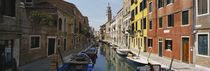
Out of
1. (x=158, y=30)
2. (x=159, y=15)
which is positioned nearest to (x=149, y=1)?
(x=159, y=15)

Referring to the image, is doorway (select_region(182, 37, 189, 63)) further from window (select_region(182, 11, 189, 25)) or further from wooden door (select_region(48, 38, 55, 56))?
wooden door (select_region(48, 38, 55, 56))

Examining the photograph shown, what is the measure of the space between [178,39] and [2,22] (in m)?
15.3

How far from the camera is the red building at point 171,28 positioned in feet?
40.1

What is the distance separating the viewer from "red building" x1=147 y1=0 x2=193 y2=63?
1223 cm

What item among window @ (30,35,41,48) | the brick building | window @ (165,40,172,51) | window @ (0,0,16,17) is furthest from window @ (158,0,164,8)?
window @ (0,0,16,17)

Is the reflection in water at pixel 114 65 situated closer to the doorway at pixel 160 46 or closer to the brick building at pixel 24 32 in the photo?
the doorway at pixel 160 46

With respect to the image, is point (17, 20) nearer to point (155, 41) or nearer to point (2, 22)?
point (2, 22)

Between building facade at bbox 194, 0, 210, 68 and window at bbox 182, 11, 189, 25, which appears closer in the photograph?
building facade at bbox 194, 0, 210, 68

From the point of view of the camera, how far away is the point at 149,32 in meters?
19.8

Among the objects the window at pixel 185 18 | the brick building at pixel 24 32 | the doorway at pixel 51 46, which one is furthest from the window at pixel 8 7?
the window at pixel 185 18

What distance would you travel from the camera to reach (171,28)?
14.6 m

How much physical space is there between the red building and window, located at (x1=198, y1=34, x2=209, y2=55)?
33.9 inches

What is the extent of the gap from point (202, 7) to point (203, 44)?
3.06 meters

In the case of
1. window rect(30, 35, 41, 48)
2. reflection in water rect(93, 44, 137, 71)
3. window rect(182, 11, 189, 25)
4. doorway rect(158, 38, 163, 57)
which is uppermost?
window rect(182, 11, 189, 25)
